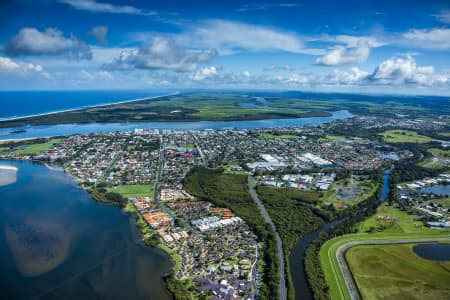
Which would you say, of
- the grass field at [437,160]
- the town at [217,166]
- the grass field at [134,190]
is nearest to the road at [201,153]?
the town at [217,166]

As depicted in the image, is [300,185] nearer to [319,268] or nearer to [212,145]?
[319,268]

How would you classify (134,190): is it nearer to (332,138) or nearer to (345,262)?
(345,262)

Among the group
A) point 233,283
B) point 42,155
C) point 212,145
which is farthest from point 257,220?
point 42,155

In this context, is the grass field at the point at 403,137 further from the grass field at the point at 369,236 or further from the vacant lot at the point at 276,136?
the grass field at the point at 369,236

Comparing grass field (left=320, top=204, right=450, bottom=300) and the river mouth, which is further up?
grass field (left=320, top=204, right=450, bottom=300)

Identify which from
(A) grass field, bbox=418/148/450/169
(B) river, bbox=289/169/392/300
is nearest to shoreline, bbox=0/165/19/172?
(B) river, bbox=289/169/392/300

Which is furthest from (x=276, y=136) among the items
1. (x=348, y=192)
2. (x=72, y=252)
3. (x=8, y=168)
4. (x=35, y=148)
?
(x=72, y=252)

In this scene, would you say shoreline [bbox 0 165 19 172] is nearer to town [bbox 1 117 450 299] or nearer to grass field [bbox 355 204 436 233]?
town [bbox 1 117 450 299]
